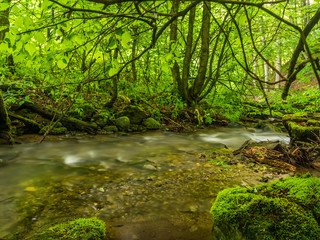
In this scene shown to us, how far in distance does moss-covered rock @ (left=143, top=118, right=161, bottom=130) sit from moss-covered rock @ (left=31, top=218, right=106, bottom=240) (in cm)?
741

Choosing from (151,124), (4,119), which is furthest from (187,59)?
(4,119)

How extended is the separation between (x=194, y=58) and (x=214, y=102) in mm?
2510

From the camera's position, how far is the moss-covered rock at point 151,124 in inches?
384

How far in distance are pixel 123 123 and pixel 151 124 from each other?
1265 mm

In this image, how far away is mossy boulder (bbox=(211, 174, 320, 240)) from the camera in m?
1.68

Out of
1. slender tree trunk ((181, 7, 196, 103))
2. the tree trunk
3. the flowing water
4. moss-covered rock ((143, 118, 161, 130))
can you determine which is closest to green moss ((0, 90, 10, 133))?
the tree trunk

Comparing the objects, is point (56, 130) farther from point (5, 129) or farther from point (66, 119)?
point (5, 129)

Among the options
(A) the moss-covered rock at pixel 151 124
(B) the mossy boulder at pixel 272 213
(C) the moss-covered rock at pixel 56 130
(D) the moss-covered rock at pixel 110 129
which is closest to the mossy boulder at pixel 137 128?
(A) the moss-covered rock at pixel 151 124

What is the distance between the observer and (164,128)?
32.3 feet

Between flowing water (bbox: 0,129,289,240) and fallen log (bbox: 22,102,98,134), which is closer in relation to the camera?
flowing water (bbox: 0,129,289,240)

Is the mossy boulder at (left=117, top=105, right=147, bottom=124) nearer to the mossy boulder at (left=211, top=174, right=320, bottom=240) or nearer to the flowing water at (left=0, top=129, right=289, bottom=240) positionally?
the flowing water at (left=0, top=129, right=289, bottom=240)

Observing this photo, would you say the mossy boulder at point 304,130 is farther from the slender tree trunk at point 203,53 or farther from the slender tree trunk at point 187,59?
the slender tree trunk at point 187,59

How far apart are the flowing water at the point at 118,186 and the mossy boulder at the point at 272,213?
55 cm

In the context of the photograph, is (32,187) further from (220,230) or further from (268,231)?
(268,231)
